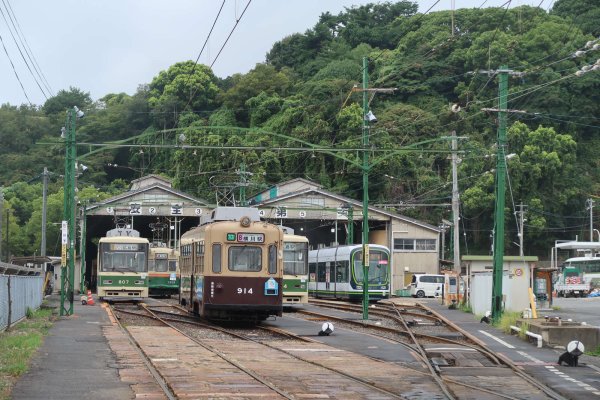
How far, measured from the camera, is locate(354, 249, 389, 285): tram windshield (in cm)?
4588

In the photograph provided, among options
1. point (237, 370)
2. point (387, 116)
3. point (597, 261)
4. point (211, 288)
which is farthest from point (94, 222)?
point (237, 370)

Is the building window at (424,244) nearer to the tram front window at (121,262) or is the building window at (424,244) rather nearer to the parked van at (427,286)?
the parked van at (427,286)

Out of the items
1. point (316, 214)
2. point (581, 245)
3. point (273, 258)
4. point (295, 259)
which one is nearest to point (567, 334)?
point (273, 258)

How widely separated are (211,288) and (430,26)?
60763 millimetres

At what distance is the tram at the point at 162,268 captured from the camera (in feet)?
171

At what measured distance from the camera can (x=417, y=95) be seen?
78.1 m

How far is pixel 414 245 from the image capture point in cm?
6706

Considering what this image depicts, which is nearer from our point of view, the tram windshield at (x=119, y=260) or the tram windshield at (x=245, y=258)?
the tram windshield at (x=245, y=258)

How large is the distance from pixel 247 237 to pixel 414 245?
41556 millimetres

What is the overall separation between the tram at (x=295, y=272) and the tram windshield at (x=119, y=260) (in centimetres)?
773

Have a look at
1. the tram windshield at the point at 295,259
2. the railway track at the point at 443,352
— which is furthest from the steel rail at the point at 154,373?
the tram windshield at the point at 295,259

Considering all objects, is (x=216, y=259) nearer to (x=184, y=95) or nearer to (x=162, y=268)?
(x=162, y=268)

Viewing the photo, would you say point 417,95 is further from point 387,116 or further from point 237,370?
point 237,370

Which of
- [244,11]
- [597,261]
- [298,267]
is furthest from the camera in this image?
[597,261]
